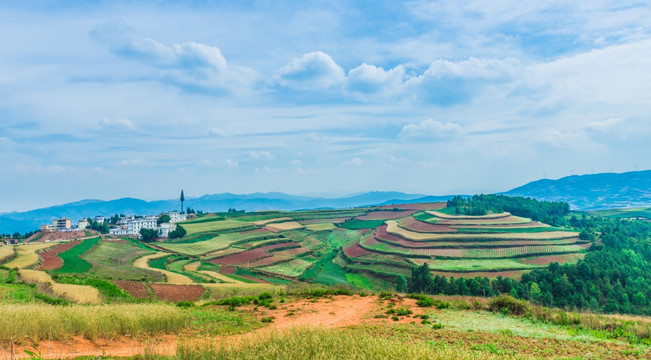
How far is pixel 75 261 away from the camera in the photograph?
5509 centimetres

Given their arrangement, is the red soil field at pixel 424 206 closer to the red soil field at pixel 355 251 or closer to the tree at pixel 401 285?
the red soil field at pixel 355 251

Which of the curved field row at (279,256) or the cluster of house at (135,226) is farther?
the cluster of house at (135,226)

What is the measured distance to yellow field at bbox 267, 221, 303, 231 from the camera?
112m

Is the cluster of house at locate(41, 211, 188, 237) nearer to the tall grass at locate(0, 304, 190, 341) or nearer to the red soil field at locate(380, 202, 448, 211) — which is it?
the red soil field at locate(380, 202, 448, 211)

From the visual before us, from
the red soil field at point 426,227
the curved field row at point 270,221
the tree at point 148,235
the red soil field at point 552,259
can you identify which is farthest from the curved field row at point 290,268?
the curved field row at point 270,221

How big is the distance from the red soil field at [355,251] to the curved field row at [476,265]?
45.0 ft

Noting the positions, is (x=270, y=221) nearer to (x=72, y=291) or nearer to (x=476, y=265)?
(x=476, y=265)

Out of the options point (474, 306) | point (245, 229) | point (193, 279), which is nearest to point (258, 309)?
point (474, 306)

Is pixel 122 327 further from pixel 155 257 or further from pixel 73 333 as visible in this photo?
pixel 155 257

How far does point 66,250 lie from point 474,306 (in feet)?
229

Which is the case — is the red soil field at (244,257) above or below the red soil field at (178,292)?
below

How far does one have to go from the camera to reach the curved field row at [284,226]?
109756 millimetres

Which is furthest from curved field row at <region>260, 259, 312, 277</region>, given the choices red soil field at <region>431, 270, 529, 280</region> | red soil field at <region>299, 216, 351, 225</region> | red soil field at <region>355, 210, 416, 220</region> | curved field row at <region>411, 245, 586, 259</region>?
red soil field at <region>355, 210, 416, 220</region>

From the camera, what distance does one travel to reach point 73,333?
39.3ft
